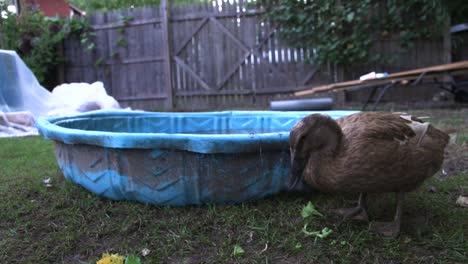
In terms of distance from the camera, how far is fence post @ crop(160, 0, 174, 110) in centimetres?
961

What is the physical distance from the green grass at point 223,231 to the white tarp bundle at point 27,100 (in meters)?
3.90

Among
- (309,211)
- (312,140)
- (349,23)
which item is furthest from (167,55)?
(312,140)

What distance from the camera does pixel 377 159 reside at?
1861 millimetres

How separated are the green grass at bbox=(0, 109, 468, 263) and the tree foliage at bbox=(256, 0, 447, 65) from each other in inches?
234

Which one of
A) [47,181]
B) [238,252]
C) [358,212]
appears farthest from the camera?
[47,181]

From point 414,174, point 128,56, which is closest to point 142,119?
point 414,174

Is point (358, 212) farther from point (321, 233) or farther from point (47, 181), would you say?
point (47, 181)

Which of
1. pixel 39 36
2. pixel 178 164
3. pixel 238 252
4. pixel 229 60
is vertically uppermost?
pixel 39 36

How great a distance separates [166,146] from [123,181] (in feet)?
1.14

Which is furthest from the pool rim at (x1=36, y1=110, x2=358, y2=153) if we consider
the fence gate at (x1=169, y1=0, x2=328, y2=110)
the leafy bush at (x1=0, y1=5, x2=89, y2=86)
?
the leafy bush at (x1=0, y1=5, x2=89, y2=86)

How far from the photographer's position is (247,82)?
30.4ft

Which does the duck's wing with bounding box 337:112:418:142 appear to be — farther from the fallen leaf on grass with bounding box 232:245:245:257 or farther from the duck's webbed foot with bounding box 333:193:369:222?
the fallen leaf on grass with bounding box 232:245:245:257

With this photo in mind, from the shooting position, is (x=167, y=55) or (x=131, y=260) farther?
(x=167, y=55)

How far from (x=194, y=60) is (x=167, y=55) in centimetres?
60
